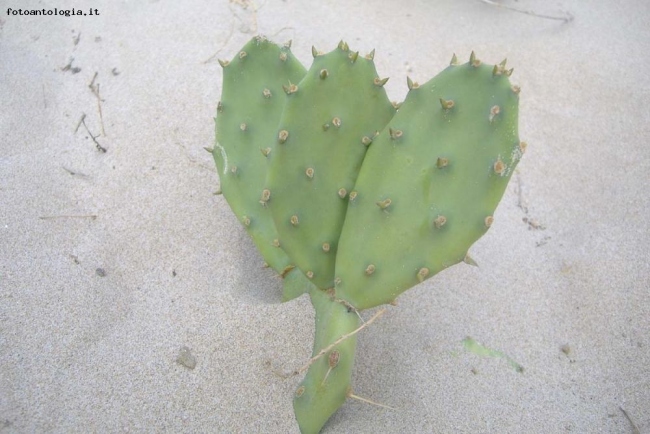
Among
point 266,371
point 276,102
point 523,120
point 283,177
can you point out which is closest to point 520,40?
point 523,120

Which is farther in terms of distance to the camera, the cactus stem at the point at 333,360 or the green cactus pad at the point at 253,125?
the green cactus pad at the point at 253,125

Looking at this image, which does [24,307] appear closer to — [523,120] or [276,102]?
[276,102]

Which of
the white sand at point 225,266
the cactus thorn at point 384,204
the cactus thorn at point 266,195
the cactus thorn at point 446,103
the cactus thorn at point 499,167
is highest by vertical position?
the cactus thorn at point 446,103

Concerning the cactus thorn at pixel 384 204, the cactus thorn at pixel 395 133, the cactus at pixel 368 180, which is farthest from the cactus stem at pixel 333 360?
the cactus thorn at pixel 395 133

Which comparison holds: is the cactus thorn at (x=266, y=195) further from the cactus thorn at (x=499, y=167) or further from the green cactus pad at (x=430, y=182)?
the cactus thorn at (x=499, y=167)

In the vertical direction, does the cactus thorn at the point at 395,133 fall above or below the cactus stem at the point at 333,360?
above

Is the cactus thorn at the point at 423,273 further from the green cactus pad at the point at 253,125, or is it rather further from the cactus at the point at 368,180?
the green cactus pad at the point at 253,125

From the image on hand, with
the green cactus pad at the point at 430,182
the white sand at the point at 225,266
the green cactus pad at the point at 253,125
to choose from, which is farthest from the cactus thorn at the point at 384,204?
the white sand at the point at 225,266

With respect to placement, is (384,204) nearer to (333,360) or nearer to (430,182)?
(430,182)
